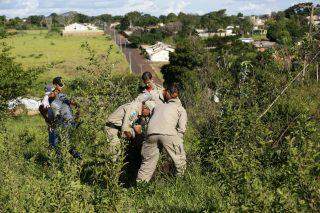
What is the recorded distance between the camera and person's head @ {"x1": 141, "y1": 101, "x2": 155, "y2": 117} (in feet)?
21.3

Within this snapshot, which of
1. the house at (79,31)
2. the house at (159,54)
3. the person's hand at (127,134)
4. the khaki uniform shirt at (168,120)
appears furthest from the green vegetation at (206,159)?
the house at (79,31)

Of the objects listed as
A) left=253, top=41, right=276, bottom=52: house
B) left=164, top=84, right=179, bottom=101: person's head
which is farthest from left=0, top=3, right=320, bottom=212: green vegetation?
left=253, top=41, right=276, bottom=52: house

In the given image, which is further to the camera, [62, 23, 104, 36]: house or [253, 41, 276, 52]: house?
[62, 23, 104, 36]: house

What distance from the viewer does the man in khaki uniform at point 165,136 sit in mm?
5898

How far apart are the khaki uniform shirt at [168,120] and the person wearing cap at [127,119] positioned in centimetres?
35

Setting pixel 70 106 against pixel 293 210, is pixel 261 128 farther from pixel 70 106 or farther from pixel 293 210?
pixel 70 106

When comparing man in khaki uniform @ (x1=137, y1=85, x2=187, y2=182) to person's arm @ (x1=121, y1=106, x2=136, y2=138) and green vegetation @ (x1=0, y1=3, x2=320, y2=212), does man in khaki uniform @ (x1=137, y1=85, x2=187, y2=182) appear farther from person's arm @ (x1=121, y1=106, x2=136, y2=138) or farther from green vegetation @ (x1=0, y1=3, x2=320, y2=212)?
person's arm @ (x1=121, y1=106, x2=136, y2=138)

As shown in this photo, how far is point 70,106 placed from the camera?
7.46 m

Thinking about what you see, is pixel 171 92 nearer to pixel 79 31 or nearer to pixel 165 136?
pixel 165 136

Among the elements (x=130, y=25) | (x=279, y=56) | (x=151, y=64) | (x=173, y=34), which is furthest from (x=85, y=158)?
(x=130, y=25)

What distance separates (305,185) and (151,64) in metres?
63.8

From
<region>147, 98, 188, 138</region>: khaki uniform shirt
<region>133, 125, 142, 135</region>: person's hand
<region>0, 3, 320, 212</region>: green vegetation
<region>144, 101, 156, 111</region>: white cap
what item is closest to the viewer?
<region>0, 3, 320, 212</region>: green vegetation

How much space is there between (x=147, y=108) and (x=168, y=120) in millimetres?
681

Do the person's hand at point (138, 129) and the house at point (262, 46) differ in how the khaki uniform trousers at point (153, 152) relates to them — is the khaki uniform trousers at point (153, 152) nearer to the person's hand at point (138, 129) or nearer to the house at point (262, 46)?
the person's hand at point (138, 129)
